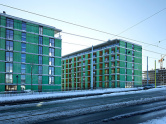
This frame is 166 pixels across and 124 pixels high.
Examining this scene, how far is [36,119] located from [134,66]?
5955cm

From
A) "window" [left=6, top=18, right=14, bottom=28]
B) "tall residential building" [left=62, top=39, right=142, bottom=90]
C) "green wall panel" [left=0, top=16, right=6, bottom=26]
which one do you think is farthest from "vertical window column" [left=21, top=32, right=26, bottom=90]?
"tall residential building" [left=62, top=39, right=142, bottom=90]

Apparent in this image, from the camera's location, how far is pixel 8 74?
38781 mm

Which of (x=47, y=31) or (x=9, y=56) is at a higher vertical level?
(x=47, y=31)

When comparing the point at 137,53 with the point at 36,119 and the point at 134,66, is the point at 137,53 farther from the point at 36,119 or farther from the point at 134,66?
the point at 36,119

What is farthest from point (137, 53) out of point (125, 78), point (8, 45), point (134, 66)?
point (8, 45)

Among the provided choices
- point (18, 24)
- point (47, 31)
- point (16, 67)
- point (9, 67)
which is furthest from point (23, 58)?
point (47, 31)

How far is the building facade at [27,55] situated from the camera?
1526 inches

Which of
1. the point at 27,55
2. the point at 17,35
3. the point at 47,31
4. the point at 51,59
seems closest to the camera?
the point at 17,35

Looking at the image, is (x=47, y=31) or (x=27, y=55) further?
(x=47, y=31)

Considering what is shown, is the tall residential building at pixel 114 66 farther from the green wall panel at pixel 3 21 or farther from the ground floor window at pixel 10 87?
the green wall panel at pixel 3 21

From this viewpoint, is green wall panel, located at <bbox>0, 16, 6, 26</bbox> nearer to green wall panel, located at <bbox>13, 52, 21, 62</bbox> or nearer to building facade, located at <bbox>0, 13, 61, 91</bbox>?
building facade, located at <bbox>0, 13, 61, 91</bbox>

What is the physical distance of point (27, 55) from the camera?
42500 millimetres

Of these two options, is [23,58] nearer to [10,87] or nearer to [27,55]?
[27,55]

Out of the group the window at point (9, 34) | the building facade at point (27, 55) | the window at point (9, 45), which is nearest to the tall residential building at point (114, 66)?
the building facade at point (27, 55)
